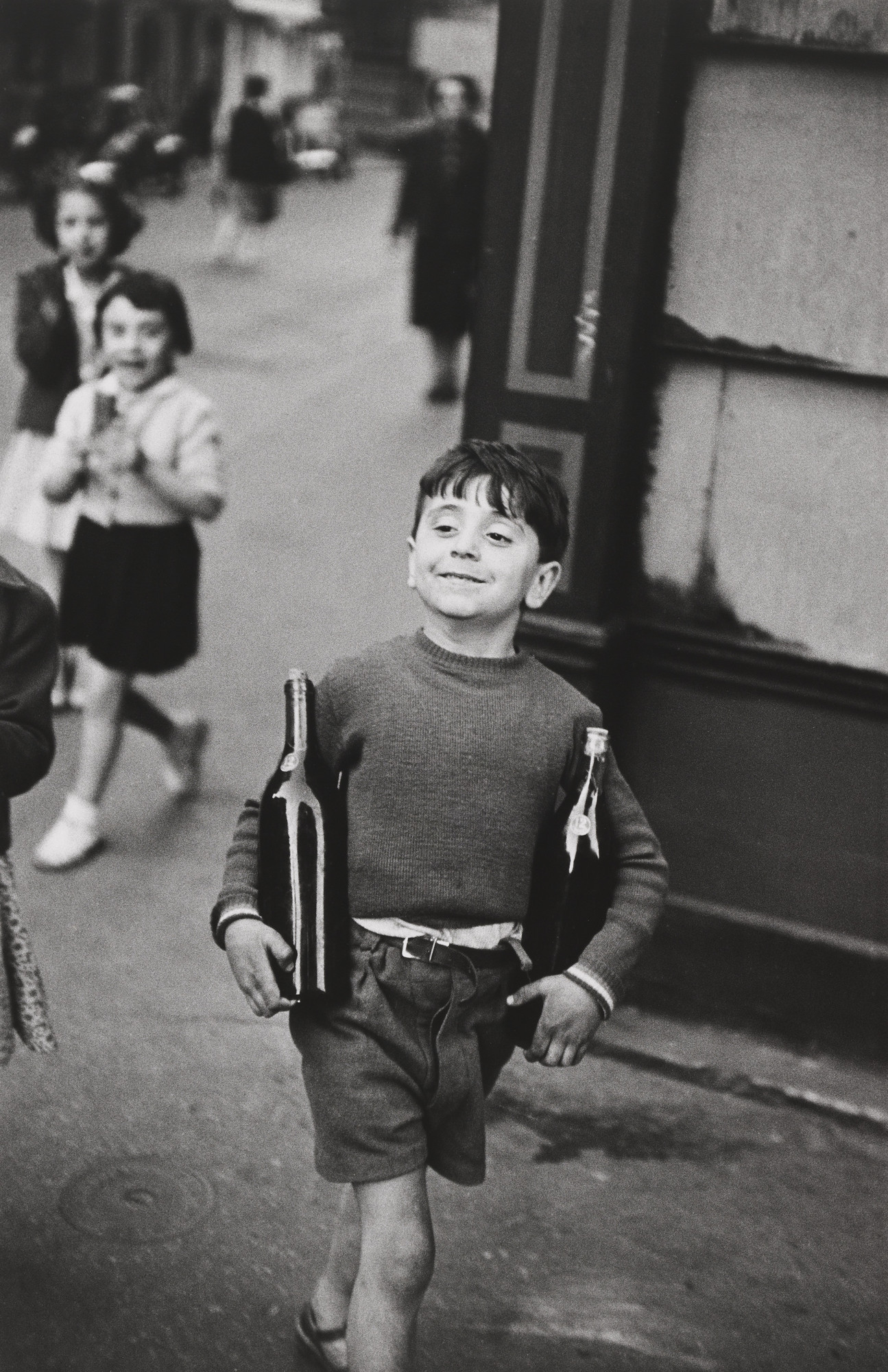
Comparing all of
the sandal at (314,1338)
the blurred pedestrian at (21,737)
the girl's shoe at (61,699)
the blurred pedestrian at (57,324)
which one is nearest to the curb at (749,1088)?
the sandal at (314,1338)

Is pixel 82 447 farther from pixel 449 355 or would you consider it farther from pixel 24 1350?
pixel 449 355

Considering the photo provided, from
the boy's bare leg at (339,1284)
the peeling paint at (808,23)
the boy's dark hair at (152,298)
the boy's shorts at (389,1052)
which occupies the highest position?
the peeling paint at (808,23)

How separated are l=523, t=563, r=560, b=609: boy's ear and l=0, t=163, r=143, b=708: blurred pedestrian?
3049 mm

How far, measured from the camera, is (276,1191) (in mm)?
3533

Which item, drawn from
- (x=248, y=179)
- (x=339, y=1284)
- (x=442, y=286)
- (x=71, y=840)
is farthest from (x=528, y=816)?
(x=248, y=179)

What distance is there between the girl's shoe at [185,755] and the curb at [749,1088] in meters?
1.88

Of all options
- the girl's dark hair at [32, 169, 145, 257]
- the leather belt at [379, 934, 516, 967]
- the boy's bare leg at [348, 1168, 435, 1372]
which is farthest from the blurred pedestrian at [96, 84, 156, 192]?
the boy's bare leg at [348, 1168, 435, 1372]

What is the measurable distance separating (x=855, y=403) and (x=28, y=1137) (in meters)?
2.43

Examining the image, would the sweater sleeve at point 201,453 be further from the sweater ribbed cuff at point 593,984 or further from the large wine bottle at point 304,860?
the sweater ribbed cuff at point 593,984

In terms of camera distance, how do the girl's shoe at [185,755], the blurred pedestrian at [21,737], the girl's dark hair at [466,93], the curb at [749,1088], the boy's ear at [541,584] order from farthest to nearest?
the girl's dark hair at [466,93], the girl's shoe at [185,755], the curb at [749,1088], the blurred pedestrian at [21,737], the boy's ear at [541,584]

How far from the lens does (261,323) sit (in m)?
14.4

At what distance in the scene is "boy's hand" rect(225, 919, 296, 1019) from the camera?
2.54m

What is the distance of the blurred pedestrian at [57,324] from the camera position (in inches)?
217

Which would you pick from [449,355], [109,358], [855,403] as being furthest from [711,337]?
[449,355]
